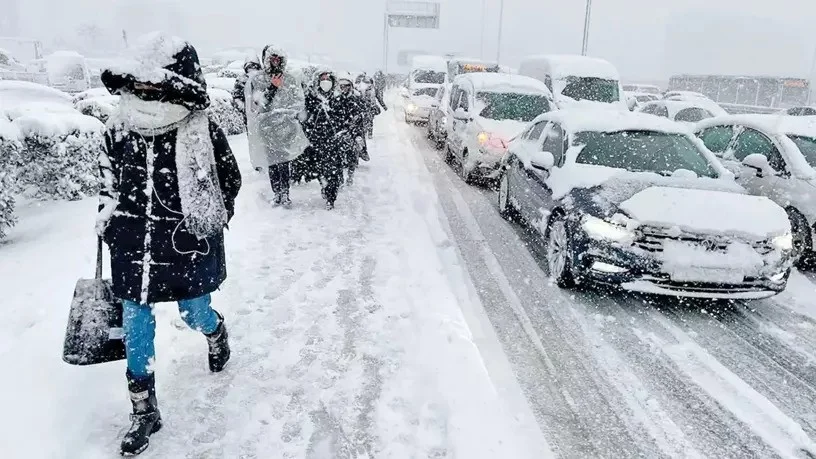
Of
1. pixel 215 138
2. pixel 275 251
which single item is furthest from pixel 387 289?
pixel 215 138

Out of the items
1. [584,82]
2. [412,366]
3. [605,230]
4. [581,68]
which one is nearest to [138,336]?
[412,366]

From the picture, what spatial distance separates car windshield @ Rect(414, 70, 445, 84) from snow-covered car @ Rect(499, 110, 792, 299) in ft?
54.7

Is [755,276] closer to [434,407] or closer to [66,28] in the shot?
[434,407]

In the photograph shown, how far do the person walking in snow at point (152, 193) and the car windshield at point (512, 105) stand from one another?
8.61 m

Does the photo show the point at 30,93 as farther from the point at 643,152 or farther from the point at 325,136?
the point at 643,152

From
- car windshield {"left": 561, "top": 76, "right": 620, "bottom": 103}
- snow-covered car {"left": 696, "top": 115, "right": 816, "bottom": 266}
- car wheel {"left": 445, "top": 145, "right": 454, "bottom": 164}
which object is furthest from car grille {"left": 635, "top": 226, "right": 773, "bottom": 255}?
car windshield {"left": 561, "top": 76, "right": 620, "bottom": 103}

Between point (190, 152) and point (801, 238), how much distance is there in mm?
6638

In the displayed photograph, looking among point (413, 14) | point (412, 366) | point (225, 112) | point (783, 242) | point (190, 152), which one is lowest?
point (412, 366)

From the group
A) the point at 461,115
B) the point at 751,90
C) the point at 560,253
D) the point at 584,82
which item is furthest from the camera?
the point at 751,90

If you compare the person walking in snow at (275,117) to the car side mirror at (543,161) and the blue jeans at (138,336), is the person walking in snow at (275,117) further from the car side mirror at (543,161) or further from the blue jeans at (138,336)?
the blue jeans at (138,336)

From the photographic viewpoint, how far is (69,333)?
9.58ft

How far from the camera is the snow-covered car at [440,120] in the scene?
48.7ft

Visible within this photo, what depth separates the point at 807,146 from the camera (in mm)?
7039

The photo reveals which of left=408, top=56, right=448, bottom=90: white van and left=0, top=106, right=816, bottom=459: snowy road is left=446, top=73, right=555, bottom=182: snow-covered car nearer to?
left=0, top=106, right=816, bottom=459: snowy road
